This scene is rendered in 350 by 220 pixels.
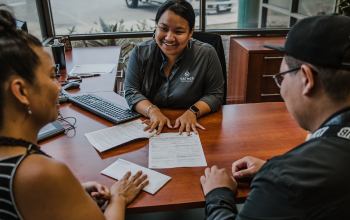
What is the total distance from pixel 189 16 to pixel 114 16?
1829mm

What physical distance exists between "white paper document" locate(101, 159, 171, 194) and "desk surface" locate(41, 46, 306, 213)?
2 centimetres

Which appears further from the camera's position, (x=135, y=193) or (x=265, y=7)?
(x=265, y=7)

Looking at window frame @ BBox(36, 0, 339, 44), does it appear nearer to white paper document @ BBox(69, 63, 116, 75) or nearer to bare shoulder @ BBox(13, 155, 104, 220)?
white paper document @ BBox(69, 63, 116, 75)

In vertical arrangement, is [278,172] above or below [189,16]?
below

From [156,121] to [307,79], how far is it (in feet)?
2.86

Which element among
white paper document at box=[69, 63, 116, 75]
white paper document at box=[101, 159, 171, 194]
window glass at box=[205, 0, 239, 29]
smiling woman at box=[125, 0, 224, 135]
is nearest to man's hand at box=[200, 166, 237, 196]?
white paper document at box=[101, 159, 171, 194]

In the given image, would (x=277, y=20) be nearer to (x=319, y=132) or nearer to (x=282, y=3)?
(x=282, y=3)

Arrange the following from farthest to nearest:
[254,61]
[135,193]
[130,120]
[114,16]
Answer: [114,16]
[254,61]
[130,120]
[135,193]

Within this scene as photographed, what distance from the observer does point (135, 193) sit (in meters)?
1.07

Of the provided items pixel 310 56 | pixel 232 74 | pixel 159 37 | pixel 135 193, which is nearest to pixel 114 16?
pixel 232 74

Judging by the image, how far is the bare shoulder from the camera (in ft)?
2.35

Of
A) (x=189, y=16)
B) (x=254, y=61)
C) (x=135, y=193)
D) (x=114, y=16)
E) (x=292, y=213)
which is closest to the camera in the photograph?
(x=292, y=213)

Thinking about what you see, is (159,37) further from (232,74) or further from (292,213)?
(232,74)

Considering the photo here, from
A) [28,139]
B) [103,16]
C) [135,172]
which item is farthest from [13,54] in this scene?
[103,16]
